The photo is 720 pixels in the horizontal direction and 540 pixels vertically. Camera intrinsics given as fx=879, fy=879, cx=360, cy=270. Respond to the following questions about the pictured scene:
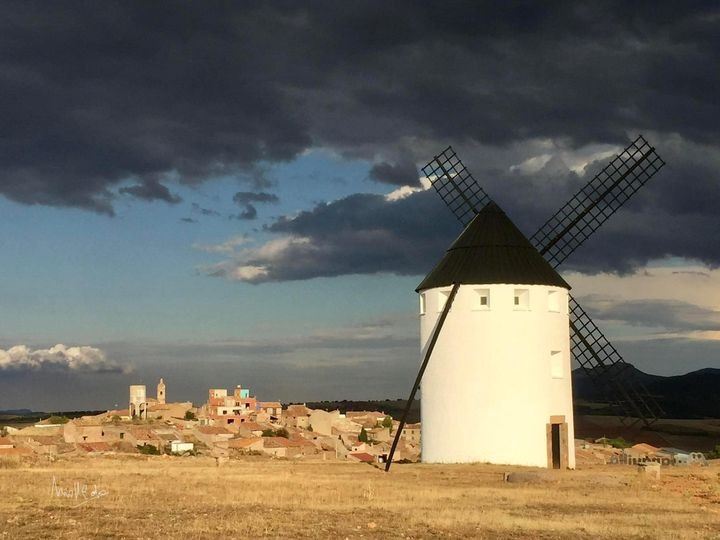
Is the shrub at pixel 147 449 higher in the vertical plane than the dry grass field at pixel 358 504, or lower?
lower

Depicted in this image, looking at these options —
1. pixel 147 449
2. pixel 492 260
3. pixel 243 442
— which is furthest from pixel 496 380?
pixel 243 442

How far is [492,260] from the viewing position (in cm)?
3925

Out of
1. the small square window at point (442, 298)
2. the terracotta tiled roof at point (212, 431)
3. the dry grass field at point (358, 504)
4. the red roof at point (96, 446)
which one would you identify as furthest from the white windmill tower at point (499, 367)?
the terracotta tiled roof at point (212, 431)

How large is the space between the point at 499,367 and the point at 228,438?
258 feet

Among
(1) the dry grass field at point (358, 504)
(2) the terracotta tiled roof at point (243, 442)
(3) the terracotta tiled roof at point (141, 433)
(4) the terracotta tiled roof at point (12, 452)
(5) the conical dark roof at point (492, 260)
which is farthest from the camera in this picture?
(3) the terracotta tiled roof at point (141, 433)

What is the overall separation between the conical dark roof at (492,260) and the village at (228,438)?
17242mm

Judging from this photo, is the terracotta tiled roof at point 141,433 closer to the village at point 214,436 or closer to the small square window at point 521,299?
the village at point 214,436

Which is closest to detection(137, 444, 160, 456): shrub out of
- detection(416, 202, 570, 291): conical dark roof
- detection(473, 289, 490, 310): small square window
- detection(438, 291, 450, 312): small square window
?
detection(416, 202, 570, 291): conical dark roof

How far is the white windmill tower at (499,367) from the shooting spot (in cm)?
3750

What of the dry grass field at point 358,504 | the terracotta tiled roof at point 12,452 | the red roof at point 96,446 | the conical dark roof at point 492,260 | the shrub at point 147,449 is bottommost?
the shrub at point 147,449

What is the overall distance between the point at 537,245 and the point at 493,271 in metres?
8.89

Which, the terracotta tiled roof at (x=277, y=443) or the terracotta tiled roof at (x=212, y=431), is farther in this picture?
the terracotta tiled roof at (x=212, y=431)

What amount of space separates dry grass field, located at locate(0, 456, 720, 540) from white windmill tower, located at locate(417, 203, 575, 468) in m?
2.86

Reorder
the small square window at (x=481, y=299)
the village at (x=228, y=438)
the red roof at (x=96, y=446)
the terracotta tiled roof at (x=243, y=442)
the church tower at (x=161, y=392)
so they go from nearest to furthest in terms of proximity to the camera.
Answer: the small square window at (x=481, y=299) → the village at (x=228, y=438) → the red roof at (x=96, y=446) → the terracotta tiled roof at (x=243, y=442) → the church tower at (x=161, y=392)
